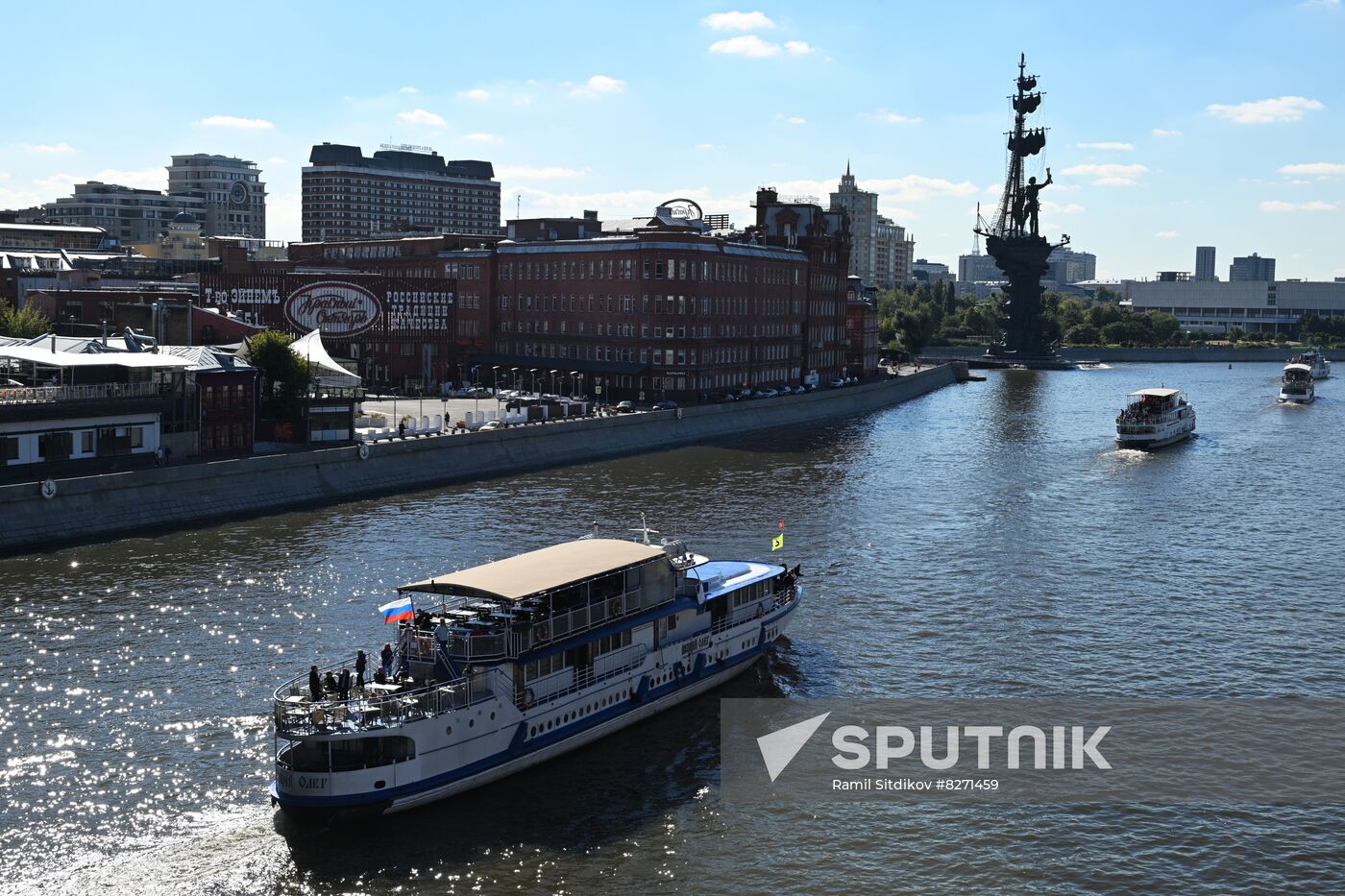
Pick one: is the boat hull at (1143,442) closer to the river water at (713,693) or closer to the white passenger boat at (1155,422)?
the white passenger boat at (1155,422)

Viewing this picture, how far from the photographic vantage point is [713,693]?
40656mm

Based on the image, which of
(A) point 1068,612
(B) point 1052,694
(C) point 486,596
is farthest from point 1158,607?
(C) point 486,596

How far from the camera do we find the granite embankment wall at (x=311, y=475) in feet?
186

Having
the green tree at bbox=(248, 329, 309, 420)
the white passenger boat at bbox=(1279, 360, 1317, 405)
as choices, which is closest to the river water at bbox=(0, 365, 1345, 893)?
→ the green tree at bbox=(248, 329, 309, 420)

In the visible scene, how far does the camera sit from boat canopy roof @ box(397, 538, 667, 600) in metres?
34.2

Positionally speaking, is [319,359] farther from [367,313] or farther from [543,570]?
[543,570]

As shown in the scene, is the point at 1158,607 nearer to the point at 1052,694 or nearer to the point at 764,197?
the point at 1052,694

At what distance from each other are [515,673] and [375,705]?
3852 millimetres

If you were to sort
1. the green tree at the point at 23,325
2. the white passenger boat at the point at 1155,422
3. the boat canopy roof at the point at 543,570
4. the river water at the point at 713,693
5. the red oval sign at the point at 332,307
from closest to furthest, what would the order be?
the river water at the point at 713,693, the boat canopy roof at the point at 543,570, the green tree at the point at 23,325, the white passenger boat at the point at 1155,422, the red oval sign at the point at 332,307

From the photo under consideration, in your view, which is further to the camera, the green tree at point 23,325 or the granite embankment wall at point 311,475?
the green tree at point 23,325

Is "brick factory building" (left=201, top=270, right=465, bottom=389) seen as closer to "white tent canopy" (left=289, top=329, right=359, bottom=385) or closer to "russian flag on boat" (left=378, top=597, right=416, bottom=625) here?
"white tent canopy" (left=289, top=329, right=359, bottom=385)

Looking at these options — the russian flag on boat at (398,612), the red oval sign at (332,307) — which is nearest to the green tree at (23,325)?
the red oval sign at (332,307)

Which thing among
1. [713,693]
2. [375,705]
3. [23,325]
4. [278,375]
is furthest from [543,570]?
[23,325]

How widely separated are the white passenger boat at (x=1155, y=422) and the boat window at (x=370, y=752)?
3365 inches
